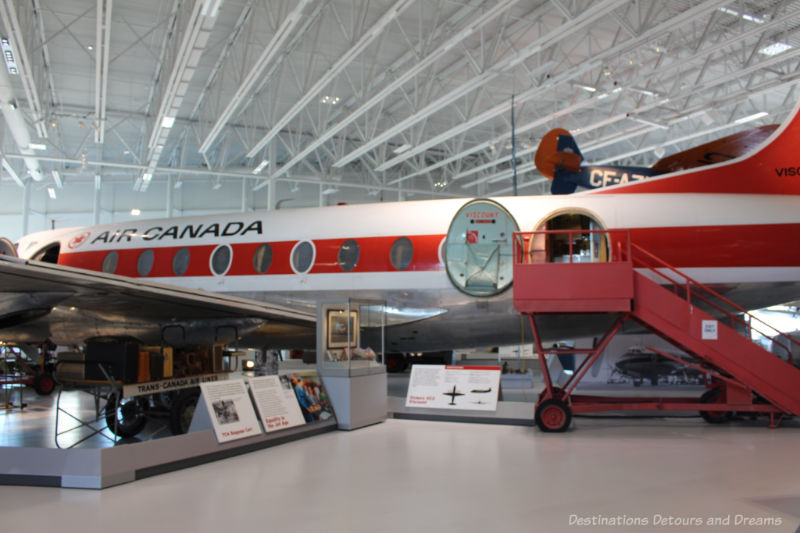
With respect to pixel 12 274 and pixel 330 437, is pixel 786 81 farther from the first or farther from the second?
pixel 12 274

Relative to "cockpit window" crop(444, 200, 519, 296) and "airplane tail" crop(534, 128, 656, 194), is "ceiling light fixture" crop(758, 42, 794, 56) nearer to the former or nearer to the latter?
"airplane tail" crop(534, 128, 656, 194)

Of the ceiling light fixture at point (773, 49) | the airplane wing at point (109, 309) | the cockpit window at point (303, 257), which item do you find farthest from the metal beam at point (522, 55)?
the airplane wing at point (109, 309)

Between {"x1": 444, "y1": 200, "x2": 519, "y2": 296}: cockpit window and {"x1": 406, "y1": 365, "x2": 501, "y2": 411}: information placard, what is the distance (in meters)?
1.42

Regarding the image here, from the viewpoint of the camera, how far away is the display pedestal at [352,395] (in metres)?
9.13

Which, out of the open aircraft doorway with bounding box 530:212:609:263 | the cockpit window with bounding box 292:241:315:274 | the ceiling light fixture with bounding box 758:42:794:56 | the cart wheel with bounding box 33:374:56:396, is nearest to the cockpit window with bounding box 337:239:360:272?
the cockpit window with bounding box 292:241:315:274

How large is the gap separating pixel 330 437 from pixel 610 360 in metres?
9.74

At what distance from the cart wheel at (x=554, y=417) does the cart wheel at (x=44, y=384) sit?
499 inches

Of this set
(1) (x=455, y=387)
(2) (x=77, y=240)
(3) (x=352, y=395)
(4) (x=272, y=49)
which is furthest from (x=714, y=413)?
(2) (x=77, y=240)

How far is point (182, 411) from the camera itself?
879cm

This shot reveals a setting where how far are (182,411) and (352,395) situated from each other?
2.48m

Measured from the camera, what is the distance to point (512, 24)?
18.5 m

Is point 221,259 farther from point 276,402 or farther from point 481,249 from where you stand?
point 481,249

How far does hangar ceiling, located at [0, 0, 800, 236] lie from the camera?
15.1 m

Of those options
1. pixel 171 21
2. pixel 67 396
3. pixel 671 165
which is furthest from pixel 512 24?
pixel 67 396
